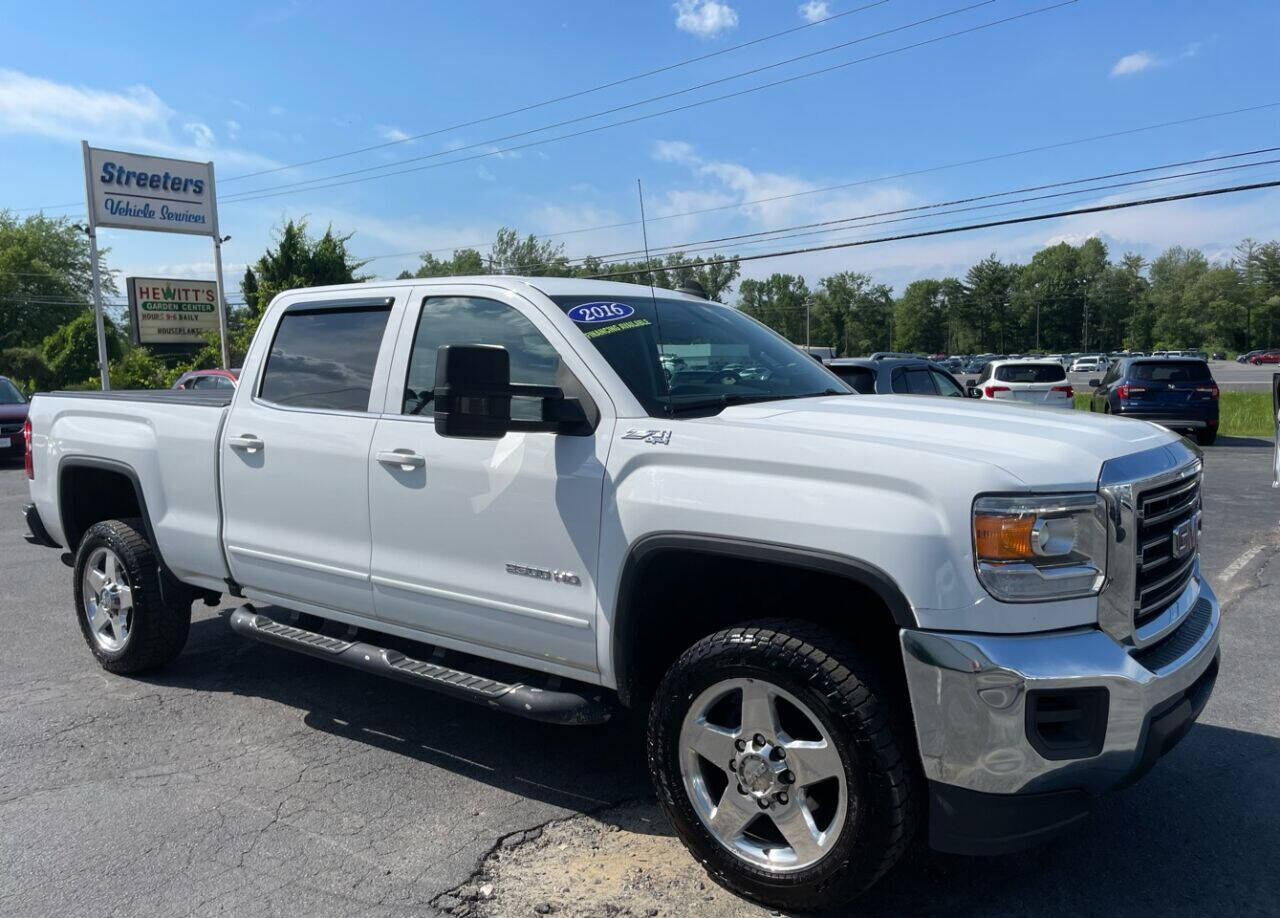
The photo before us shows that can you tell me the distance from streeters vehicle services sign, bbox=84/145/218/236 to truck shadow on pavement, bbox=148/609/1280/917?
86.6 ft

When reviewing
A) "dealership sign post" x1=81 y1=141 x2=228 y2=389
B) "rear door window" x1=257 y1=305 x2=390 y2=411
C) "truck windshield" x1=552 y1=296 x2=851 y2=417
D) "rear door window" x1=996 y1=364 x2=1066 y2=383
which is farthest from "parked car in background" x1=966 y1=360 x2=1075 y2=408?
"dealership sign post" x1=81 y1=141 x2=228 y2=389

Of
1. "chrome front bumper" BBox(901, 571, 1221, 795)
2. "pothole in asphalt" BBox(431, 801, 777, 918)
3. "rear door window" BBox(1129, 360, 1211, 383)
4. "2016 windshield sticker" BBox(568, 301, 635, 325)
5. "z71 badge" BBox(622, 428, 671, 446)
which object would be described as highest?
"2016 windshield sticker" BBox(568, 301, 635, 325)

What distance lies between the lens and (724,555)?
3031 mm

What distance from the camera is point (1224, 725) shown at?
14.7 feet

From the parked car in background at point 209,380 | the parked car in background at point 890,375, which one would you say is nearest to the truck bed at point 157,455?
the parked car in background at point 890,375

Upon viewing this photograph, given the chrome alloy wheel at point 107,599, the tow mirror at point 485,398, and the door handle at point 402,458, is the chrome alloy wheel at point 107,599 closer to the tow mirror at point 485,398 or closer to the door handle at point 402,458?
the door handle at point 402,458

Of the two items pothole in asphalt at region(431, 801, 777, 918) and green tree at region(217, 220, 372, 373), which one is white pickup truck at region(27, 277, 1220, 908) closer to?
pothole in asphalt at region(431, 801, 777, 918)

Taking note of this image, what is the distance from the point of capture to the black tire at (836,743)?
2.73 m

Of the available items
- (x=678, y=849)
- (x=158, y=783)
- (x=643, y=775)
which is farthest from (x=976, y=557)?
(x=158, y=783)

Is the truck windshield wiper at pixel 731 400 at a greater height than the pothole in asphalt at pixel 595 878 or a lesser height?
greater

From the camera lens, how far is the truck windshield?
357cm

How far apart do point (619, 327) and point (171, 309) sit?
33.9m

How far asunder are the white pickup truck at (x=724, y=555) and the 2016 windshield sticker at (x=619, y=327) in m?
0.02

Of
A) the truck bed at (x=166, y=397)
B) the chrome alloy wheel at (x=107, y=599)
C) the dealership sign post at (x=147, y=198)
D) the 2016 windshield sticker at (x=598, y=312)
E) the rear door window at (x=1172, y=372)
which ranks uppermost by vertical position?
the dealership sign post at (x=147, y=198)
